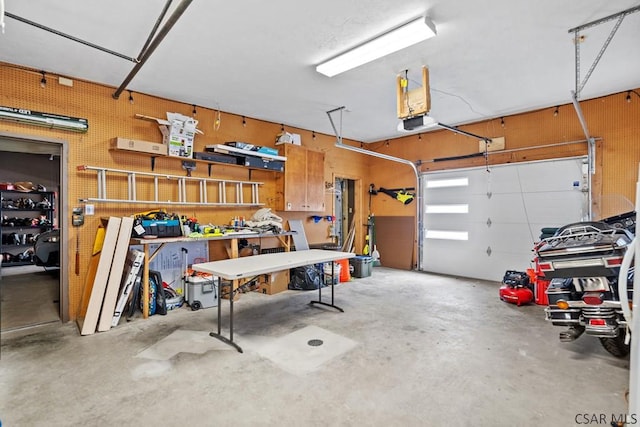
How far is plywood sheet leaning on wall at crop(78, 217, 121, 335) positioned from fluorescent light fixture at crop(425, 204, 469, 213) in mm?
5756

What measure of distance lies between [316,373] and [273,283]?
2680 mm

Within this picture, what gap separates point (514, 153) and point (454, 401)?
4.96 meters

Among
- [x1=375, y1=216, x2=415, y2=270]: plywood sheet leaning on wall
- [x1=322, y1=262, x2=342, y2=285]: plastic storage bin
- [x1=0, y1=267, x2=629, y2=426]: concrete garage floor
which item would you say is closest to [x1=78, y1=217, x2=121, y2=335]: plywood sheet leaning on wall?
[x1=0, y1=267, x2=629, y2=426]: concrete garage floor

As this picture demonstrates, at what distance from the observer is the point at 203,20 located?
285 cm

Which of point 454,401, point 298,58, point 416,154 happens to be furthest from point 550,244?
point 416,154

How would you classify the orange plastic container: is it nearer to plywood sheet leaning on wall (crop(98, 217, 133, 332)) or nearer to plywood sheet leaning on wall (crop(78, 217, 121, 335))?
plywood sheet leaning on wall (crop(98, 217, 133, 332))

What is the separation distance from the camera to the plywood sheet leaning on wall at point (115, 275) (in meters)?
3.65

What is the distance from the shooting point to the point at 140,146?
4262mm

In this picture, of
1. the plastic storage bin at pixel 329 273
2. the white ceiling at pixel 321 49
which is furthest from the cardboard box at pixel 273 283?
the white ceiling at pixel 321 49

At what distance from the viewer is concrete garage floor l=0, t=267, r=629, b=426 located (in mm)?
2186

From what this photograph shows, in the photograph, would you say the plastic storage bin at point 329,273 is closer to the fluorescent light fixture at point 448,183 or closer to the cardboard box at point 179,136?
the fluorescent light fixture at point 448,183

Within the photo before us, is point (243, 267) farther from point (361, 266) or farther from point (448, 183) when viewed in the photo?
point (448, 183)

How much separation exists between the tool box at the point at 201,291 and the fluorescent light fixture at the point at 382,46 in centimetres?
317

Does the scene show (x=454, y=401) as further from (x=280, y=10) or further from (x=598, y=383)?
(x=280, y=10)
